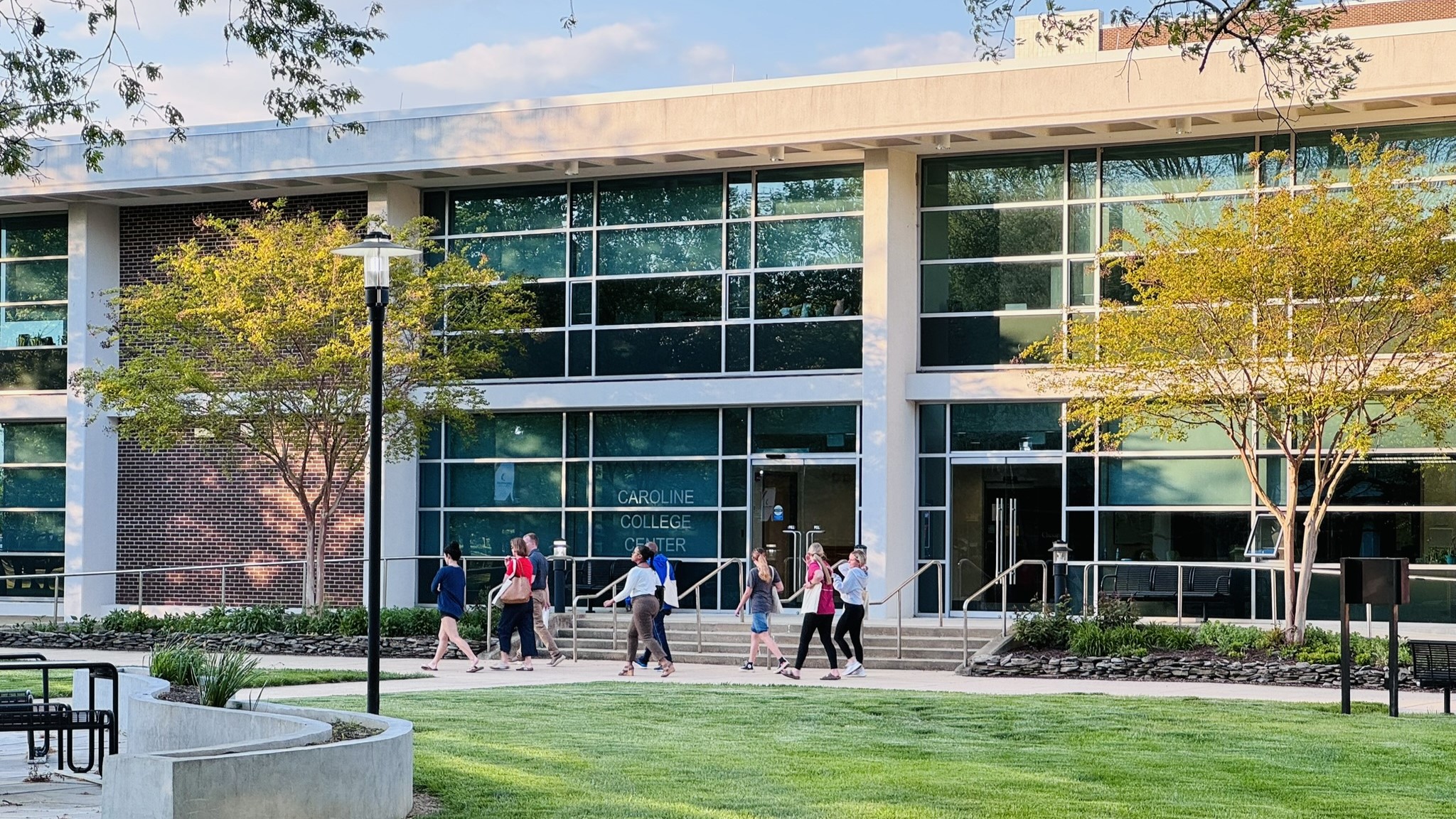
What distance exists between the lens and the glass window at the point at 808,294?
25.4 m

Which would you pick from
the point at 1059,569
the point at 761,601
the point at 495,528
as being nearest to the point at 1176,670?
the point at 1059,569

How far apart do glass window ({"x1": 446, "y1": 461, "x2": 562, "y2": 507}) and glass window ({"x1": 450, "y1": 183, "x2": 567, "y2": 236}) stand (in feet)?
12.0

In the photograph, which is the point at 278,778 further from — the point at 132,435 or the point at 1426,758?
the point at 132,435

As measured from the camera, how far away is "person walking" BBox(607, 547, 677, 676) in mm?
19969

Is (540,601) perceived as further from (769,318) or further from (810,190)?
(810,190)

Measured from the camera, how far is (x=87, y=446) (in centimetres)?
2894

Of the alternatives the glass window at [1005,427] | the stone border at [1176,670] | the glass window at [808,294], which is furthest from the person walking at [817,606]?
the glass window at [808,294]

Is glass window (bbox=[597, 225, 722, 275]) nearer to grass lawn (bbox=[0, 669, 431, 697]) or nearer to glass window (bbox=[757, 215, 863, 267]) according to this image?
glass window (bbox=[757, 215, 863, 267])

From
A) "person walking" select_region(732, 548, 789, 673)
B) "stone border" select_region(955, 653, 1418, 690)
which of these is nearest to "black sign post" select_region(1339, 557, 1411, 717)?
"stone border" select_region(955, 653, 1418, 690)

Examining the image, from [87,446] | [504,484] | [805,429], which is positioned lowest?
[504,484]

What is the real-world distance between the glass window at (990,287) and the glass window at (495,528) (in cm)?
665

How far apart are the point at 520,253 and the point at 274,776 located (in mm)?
19327

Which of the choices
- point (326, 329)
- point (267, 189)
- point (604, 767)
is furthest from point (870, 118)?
point (604, 767)

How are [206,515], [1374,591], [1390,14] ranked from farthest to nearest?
[1390,14], [206,515], [1374,591]
